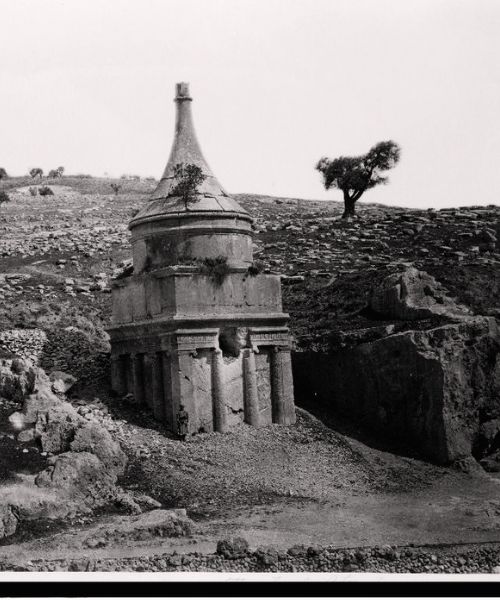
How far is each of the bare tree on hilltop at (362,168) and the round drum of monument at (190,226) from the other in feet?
64.1

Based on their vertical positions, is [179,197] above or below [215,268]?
above

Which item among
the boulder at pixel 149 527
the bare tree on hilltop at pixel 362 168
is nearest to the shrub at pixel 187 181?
the boulder at pixel 149 527

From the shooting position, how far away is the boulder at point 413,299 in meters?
23.3

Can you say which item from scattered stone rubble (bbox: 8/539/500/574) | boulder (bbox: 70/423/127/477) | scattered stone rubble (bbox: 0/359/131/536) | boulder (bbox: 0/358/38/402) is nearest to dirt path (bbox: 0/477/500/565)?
scattered stone rubble (bbox: 8/539/500/574)

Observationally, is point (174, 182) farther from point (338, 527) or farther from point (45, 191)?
point (45, 191)

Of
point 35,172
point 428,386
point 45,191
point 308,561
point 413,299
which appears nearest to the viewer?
point 308,561

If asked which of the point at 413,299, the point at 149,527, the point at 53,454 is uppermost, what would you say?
the point at 413,299

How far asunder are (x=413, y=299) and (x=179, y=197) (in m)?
5.48

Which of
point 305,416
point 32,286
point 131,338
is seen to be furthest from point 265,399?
point 32,286

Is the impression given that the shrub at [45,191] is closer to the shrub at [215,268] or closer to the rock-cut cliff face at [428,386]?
the shrub at [215,268]

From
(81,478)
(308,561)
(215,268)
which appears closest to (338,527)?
(308,561)

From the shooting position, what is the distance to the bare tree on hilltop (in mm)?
42125

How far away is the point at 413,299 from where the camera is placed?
23.6 meters

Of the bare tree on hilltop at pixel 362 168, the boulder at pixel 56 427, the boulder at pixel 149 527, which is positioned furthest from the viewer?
the bare tree on hilltop at pixel 362 168
